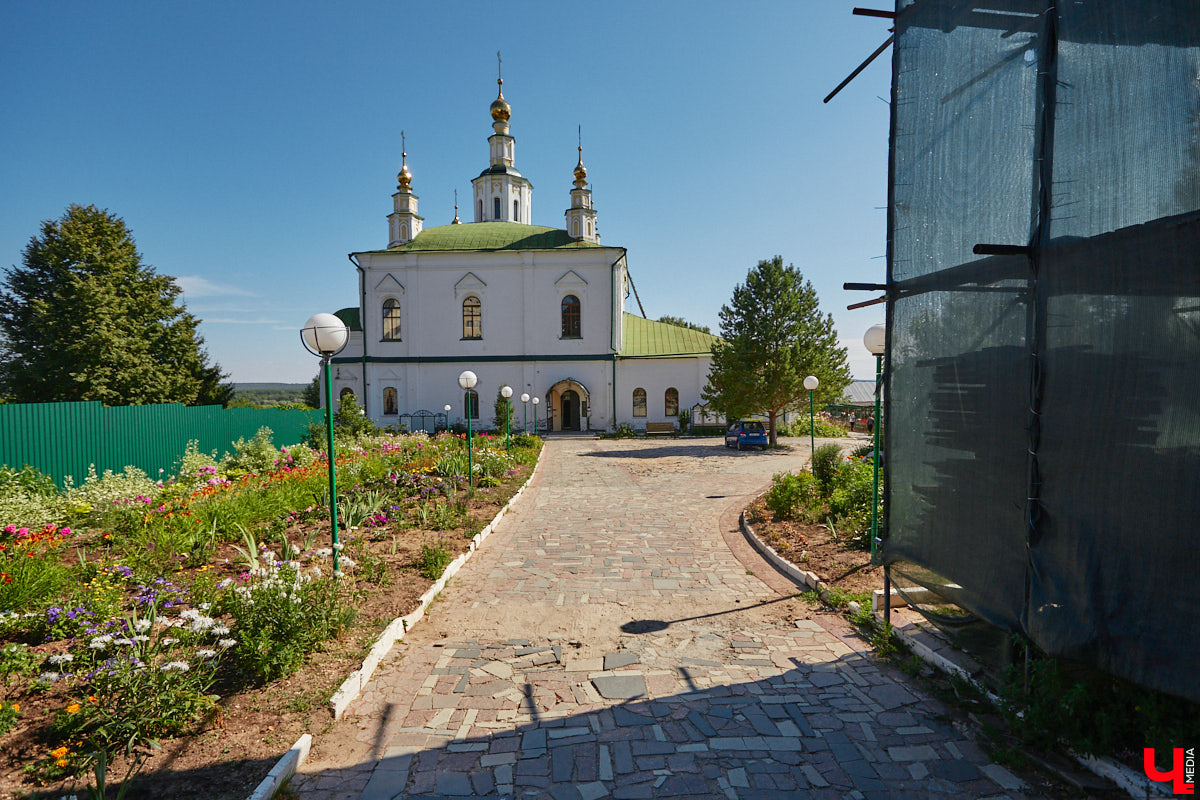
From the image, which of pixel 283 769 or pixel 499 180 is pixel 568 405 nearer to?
pixel 499 180

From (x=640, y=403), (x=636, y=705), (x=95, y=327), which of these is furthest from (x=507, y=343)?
(x=636, y=705)

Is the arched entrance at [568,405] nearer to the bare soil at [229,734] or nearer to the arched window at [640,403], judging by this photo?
the arched window at [640,403]

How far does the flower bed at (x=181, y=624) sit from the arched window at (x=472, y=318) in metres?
22.4

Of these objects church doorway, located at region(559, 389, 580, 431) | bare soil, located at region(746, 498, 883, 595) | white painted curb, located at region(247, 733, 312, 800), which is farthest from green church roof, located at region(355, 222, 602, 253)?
white painted curb, located at region(247, 733, 312, 800)

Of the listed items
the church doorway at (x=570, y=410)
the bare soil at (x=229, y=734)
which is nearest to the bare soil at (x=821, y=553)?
the bare soil at (x=229, y=734)

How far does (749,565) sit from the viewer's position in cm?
720

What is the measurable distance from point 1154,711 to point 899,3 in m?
5.07

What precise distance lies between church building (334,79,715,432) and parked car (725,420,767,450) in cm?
714

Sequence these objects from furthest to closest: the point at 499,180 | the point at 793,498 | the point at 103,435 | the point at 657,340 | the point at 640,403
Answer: the point at 499,180
the point at 657,340
the point at 640,403
the point at 103,435
the point at 793,498

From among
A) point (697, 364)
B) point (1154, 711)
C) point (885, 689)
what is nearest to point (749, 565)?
point (885, 689)

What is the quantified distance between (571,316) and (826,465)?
21.8 meters

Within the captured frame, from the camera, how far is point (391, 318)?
3097 centimetres

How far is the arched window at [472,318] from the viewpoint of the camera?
30.7m

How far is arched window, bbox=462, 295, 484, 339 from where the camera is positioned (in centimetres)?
3072
